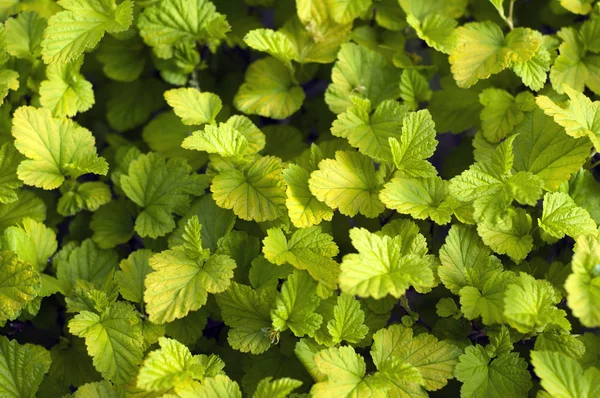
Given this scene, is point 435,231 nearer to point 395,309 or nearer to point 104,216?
point 395,309

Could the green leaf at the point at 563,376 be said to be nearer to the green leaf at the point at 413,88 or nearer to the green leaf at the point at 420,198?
the green leaf at the point at 420,198

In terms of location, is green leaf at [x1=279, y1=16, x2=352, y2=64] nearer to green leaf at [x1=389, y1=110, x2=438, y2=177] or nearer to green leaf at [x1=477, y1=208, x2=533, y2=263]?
green leaf at [x1=389, y1=110, x2=438, y2=177]

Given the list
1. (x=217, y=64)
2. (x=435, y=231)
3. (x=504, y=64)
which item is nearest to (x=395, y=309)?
(x=435, y=231)

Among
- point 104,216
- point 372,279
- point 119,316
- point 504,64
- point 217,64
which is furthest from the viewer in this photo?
point 217,64

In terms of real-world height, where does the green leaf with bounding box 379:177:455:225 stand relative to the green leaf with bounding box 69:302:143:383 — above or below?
above

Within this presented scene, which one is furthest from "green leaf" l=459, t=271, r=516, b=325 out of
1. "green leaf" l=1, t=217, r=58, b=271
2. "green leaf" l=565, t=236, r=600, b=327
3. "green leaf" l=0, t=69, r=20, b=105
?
"green leaf" l=0, t=69, r=20, b=105
